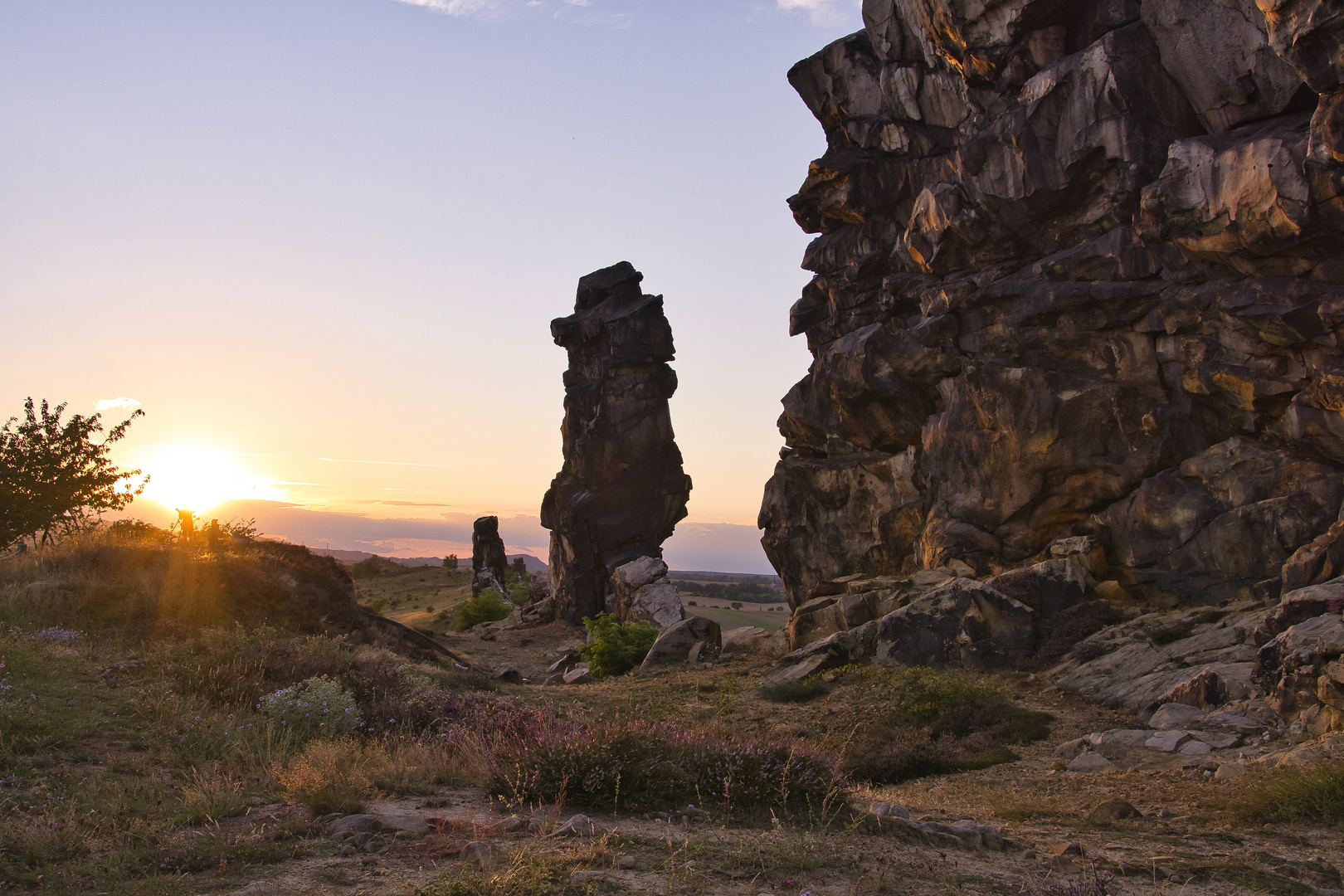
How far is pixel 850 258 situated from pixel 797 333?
16.1 ft

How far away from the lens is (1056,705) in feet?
53.4

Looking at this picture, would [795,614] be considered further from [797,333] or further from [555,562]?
[555,562]

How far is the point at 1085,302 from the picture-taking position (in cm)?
2667

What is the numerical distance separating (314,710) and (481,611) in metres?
46.8

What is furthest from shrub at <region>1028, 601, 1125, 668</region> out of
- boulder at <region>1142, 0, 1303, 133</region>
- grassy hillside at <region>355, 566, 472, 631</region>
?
grassy hillside at <region>355, 566, 472, 631</region>

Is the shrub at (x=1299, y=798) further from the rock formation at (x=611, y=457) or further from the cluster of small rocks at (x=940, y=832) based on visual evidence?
the rock formation at (x=611, y=457)

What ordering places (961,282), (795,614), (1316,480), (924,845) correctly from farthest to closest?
(961,282) < (795,614) < (1316,480) < (924,845)

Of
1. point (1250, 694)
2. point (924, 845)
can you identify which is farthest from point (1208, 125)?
point (924, 845)

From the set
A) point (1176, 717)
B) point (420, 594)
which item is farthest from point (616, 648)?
point (420, 594)

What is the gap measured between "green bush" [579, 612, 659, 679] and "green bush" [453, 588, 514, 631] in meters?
24.7

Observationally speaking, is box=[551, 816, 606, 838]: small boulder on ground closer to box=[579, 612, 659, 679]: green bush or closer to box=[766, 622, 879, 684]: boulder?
box=[766, 622, 879, 684]: boulder

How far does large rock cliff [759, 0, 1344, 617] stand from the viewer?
21.3 m

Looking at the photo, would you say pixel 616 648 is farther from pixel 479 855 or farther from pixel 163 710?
pixel 479 855

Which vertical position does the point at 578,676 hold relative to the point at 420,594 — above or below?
above
